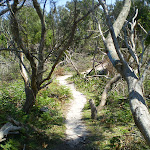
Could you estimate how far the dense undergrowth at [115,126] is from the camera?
3989mm

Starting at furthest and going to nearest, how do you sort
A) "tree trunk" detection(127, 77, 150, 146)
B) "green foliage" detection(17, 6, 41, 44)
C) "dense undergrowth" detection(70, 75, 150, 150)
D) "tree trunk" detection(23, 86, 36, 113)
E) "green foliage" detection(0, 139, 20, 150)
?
"tree trunk" detection(23, 86, 36, 113) < "green foliage" detection(17, 6, 41, 44) < "dense undergrowth" detection(70, 75, 150, 150) < "green foliage" detection(0, 139, 20, 150) < "tree trunk" detection(127, 77, 150, 146)

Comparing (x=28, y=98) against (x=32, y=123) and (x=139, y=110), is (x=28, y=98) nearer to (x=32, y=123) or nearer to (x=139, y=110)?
(x=32, y=123)

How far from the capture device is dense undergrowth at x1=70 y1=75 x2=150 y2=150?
13.1 feet

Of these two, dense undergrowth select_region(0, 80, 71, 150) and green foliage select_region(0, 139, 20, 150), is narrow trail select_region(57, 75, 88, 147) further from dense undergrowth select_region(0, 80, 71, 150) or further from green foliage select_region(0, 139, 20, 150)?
green foliage select_region(0, 139, 20, 150)

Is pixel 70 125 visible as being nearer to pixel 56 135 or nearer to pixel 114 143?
pixel 56 135

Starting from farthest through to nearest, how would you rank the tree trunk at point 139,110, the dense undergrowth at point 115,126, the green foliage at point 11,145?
1. the dense undergrowth at point 115,126
2. the green foliage at point 11,145
3. the tree trunk at point 139,110

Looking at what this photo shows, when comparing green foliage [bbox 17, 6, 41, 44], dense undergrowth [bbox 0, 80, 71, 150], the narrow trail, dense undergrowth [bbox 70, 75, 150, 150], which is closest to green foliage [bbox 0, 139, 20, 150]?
dense undergrowth [bbox 0, 80, 71, 150]

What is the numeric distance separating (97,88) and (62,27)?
6255 millimetres

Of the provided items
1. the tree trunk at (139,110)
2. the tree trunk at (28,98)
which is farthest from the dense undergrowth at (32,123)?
the tree trunk at (139,110)

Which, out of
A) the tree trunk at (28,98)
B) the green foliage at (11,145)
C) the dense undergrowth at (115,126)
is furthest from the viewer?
the tree trunk at (28,98)

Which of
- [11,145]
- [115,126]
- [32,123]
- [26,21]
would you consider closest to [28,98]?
[32,123]

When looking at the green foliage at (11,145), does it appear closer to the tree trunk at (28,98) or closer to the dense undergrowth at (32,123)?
the dense undergrowth at (32,123)

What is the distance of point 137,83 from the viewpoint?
2023 millimetres

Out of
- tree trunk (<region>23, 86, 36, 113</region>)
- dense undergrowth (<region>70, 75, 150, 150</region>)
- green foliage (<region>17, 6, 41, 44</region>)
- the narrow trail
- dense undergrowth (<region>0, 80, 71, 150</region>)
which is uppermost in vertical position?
green foliage (<region>17, 6, 41, 44</region>)
